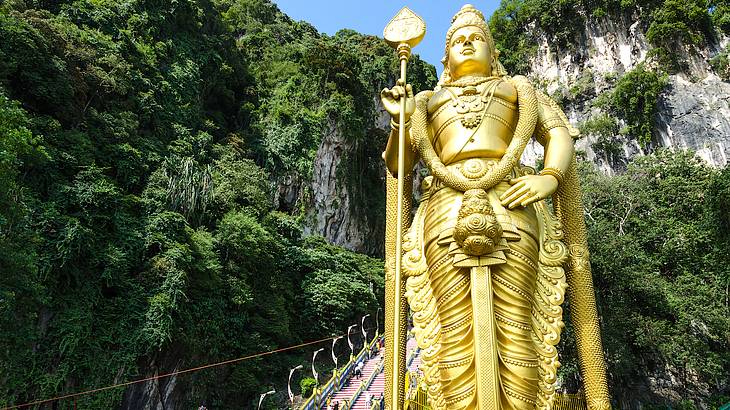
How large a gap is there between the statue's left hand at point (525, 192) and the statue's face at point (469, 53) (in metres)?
1.31

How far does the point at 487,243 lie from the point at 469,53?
77.2 inches

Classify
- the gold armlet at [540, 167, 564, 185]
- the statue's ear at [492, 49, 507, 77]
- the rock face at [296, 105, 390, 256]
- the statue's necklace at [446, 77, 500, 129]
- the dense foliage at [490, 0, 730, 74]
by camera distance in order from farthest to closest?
the dense foliage at [490, 0, 730, 74], the rock face at [296, 105, 390, 256], the statue's ear at [492, 49, 507, 77], the statue's necklace at [446, 77, 500, 129], the gold armlet at [540, 167, 564, 185]

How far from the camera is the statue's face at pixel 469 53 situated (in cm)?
473

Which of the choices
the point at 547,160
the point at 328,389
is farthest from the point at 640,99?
the point at 547,160

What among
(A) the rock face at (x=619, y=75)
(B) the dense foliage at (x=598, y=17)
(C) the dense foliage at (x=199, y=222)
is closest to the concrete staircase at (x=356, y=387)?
(C) the dense foliage at (x=199, y=222)

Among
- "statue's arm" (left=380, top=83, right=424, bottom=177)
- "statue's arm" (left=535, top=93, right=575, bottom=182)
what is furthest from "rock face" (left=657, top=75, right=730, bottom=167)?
"statue's arm" (left=380, top=83, right=424, bottom=177)

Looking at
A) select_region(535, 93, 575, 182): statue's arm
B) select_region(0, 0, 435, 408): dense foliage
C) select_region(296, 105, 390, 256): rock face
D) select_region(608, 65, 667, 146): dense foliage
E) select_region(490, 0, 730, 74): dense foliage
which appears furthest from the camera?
select_region(490, 0, 730, 74): dense foliage

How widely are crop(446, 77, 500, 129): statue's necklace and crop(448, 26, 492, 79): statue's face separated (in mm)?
257

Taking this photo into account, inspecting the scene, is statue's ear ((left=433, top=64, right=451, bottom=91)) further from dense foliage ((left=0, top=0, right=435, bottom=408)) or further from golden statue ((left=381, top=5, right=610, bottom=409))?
dense foliage ((left=0, top=0, right=435, bottom=408))

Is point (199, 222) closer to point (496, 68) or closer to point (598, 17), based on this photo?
point (496, 68)

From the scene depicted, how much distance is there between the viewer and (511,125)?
4.46 m

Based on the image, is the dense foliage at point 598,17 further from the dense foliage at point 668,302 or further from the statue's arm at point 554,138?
the statue's arm at point 554,138

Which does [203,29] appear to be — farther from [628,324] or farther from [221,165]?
[628,324]

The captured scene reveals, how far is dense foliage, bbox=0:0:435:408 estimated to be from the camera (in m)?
11.2
